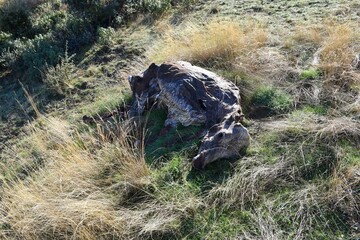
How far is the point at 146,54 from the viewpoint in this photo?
694 cm

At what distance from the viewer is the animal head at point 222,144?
371 cm

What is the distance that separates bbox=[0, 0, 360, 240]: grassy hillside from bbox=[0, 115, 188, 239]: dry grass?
12mm

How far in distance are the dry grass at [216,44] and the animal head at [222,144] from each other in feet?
5.96

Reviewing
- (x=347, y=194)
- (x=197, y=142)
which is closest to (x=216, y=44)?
(x=197, y=142)

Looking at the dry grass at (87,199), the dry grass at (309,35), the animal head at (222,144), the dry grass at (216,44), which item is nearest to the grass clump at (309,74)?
the dry grass at (309,35)

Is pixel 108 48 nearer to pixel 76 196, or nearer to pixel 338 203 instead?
pixel 76 196

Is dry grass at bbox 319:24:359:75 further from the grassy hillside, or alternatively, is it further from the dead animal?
the dead animal

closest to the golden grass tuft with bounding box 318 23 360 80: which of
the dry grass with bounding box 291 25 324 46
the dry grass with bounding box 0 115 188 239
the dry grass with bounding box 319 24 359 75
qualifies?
the dry grass with bounding box 319 24 359 75

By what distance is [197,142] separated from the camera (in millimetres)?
4070

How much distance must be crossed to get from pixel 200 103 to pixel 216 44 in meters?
1.65

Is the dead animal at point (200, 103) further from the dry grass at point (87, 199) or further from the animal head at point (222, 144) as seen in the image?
the dry grass at point (87, 199)

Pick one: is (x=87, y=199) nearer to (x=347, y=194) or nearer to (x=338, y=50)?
(x=347, y=194)

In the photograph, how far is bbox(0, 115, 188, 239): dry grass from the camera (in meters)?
3.24

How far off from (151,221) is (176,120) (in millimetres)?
1540
